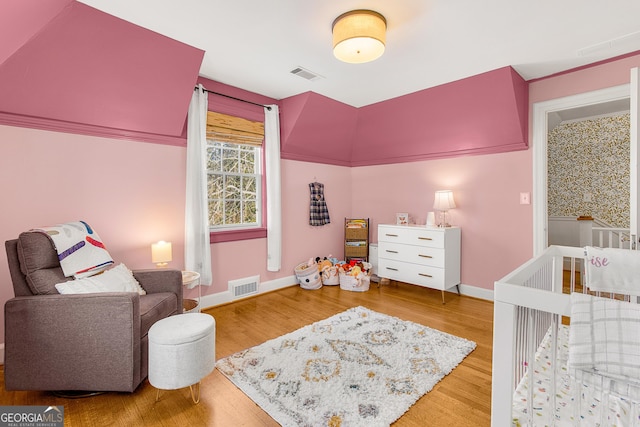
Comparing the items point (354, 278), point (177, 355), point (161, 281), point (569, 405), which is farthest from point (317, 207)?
point (569, 405)

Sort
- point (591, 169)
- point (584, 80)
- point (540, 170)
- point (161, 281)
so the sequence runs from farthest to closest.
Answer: point (591, 169) → point (540, 170) → point (584, 80) → point (161, 281)

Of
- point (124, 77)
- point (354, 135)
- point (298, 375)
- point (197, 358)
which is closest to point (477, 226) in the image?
point (354, 135)

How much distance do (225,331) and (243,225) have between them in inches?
53.8

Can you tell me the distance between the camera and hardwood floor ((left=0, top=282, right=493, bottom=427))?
162 cm

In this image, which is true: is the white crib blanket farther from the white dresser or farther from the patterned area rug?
the white dresser

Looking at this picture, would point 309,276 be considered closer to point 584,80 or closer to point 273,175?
point 273,175

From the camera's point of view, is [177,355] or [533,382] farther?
[177,355]

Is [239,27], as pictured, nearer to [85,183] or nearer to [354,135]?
[85,183]

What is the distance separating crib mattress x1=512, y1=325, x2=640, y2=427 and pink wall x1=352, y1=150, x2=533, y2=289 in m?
1.85

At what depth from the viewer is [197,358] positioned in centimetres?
170

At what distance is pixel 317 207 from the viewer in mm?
4316

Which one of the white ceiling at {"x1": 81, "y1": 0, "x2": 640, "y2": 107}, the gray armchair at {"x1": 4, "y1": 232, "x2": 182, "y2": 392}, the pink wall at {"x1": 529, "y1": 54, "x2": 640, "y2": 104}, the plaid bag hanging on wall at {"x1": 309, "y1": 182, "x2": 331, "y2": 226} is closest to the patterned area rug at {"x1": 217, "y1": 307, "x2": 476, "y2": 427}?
the gray armchair at {"x1": 4, "y1": 232, "x2": 182, "y2": 392}

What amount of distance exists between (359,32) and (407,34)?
1.69ft

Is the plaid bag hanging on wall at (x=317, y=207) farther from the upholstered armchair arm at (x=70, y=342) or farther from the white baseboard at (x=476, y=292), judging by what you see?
the upholstered armchair arm at (x=70, y=342)
